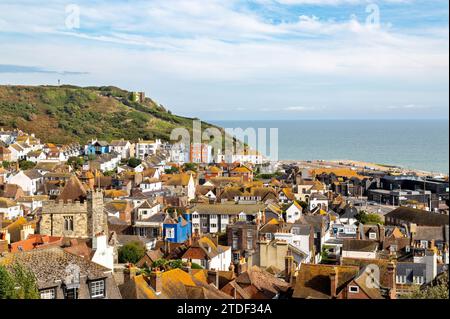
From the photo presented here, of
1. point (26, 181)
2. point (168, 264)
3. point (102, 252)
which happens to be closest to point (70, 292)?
point (102, 252)

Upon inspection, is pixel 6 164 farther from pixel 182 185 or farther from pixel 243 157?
pixel 243 157

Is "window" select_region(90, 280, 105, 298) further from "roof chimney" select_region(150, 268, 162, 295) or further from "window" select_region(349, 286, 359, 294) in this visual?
"window" select_region(349, 286, 359, 294)

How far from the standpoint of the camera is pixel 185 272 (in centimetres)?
1167

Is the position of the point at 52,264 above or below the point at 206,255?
above

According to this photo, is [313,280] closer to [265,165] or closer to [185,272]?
[185,272]

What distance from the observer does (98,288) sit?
907cm

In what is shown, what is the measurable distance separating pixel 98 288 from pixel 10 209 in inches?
679

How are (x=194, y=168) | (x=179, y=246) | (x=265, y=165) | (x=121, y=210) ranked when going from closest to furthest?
(x=179, y=246), (x=121, y=210), (x=194, y=168), (x=265, y=165)

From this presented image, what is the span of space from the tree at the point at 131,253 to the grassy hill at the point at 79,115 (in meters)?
40.7

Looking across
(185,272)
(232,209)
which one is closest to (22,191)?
(232,209)

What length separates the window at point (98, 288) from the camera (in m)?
9.02

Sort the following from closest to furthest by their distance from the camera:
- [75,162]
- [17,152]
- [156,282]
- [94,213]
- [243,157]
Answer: [156,282]
[94,213]
[75,162]
[17,152]
[243,157]

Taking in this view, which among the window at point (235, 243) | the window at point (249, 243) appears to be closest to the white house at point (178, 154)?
the window at point (235, 243)
